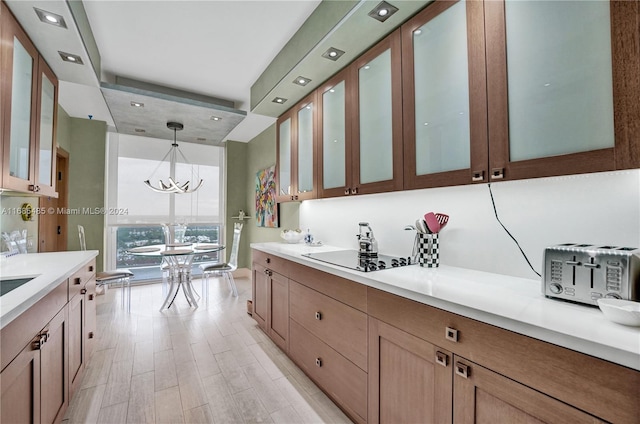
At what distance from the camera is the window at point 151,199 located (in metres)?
4.82

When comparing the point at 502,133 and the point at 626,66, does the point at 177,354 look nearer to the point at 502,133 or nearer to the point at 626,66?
the point at 502,133

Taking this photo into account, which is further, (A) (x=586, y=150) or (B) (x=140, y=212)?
(B) (x=140, y=212)

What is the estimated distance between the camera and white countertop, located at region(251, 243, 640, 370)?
72 centimetres

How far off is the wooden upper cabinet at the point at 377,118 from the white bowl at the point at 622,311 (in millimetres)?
1108

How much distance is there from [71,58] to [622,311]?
12.3 feet

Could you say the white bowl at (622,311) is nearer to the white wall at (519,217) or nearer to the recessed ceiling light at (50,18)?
the white wall at (519,217)

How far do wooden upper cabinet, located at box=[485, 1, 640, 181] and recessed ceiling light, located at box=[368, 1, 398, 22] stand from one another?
58cm

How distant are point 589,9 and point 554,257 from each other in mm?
957

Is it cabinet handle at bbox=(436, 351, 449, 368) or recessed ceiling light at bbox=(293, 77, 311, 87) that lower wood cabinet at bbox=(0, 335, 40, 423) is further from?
recessed ceiling light at bbox=(293, 77, 311, 87)

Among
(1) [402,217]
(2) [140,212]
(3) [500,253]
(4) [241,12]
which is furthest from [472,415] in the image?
Result: (2) [140,212]

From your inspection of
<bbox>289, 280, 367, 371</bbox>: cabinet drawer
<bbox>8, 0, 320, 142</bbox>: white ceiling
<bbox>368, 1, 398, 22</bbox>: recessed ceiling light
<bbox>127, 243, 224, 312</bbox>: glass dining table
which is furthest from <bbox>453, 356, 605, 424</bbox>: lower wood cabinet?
<bbox>127, 243, 224, 312</bbox>: glass dining table

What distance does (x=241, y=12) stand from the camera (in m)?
2.33

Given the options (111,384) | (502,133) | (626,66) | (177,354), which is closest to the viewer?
(626,66)

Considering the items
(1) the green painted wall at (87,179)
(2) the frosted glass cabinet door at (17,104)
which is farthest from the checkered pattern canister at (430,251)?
(1) the green painted wall at (87,179)
